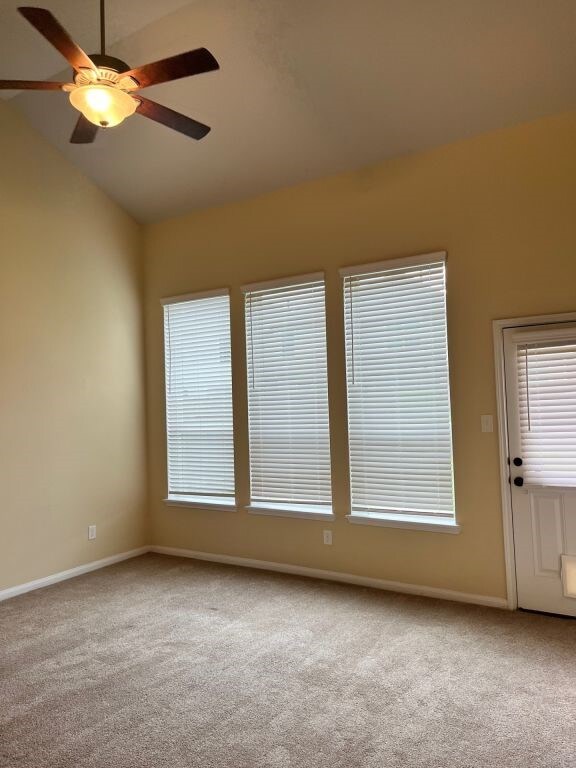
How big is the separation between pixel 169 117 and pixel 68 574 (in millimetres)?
3873

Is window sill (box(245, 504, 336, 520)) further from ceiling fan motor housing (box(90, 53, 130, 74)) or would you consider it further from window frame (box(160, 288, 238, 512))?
ceiling fan motor housing (box(90, 53, 130, 74))

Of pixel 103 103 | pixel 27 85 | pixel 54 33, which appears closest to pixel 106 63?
pixel 103 103

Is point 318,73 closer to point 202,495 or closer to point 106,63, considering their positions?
point 106,63

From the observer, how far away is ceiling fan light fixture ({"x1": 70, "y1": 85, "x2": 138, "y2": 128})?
2.62 m

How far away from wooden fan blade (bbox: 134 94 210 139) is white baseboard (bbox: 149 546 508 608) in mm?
3421

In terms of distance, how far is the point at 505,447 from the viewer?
12.9ft

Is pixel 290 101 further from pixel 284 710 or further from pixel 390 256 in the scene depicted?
pixel 284 710

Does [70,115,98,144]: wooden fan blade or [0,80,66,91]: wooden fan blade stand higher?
[70,115,98,144]: wooden fan blade

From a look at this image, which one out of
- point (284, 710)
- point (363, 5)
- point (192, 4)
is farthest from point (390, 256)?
point (284, 710)

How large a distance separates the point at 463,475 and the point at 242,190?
3.11 m

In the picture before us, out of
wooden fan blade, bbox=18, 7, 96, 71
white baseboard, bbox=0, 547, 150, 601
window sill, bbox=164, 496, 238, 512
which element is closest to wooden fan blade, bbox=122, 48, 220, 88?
wooden fan blade, bbox=18, 7, 96, 71

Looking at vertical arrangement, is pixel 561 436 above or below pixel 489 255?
below

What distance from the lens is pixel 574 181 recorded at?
3746mm

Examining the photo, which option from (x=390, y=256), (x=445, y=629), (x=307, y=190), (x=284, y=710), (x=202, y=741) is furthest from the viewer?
(x=307, y=190)
